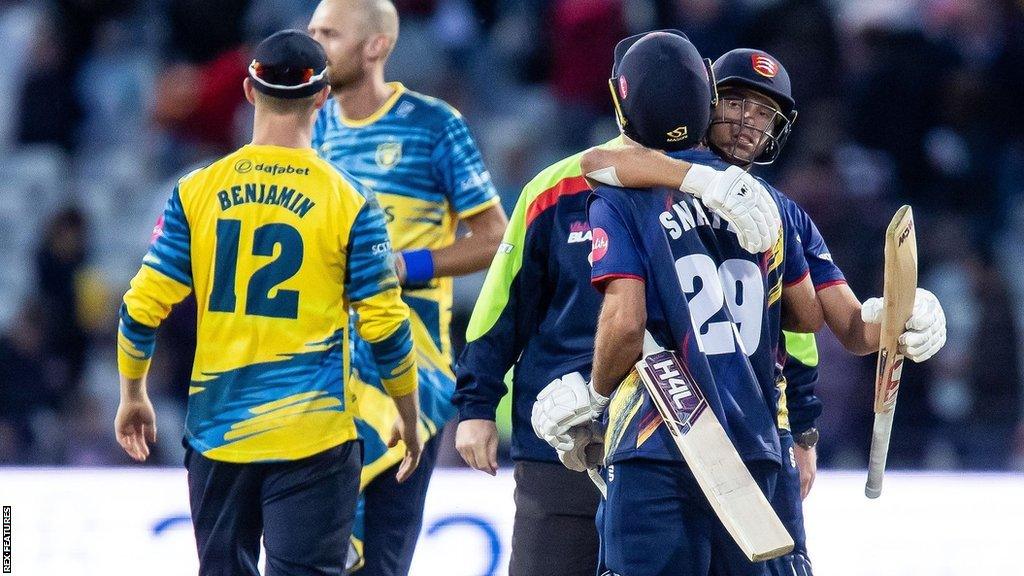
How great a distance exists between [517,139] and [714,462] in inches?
255

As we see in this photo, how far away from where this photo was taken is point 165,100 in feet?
32.6

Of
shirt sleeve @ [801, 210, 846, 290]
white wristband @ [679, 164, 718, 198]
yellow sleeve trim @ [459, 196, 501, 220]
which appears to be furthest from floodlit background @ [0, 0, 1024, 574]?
white wristband @ [679, 164, 718, 198]

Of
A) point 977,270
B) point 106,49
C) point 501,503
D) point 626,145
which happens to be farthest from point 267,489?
point 106,49

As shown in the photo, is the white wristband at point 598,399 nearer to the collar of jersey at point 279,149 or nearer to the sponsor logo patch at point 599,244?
the sponsor logo patch at point 599,244

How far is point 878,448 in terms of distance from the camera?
12.9 ft

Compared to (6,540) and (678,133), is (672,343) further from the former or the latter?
(6,540)

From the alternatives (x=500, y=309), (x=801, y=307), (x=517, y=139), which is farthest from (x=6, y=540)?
(x=517, y=139)

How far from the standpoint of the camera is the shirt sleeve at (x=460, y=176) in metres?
5.21

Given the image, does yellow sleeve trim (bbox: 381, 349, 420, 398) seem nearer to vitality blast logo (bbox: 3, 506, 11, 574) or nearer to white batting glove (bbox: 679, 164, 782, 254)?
white batting glove (bbox: 679, 164, 782, 254)

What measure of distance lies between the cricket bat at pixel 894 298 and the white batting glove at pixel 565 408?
722mm

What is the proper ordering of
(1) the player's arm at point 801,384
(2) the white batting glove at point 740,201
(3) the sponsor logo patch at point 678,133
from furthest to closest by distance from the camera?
(1) the player's arm at point 801,384 < (3) the sponsor logo patch at point 678,133 < (2) the white batting glove at point 740,201

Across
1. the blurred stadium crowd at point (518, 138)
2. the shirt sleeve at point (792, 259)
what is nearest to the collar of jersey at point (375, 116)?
the shirt sleeve at point (792, 259)

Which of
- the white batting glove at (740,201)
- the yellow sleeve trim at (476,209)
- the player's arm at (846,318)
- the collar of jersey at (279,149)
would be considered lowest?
the yellow sleeve trim at (476,209)

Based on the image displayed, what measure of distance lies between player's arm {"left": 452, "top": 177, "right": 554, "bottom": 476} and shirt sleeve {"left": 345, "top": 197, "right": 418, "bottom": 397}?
187 mm
